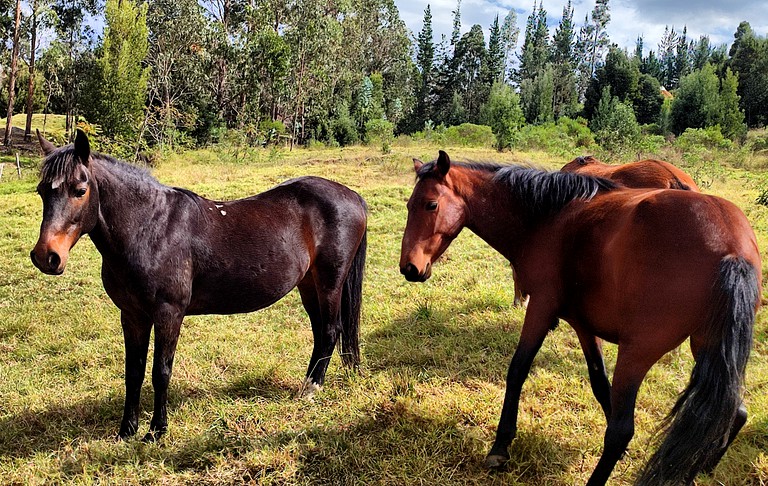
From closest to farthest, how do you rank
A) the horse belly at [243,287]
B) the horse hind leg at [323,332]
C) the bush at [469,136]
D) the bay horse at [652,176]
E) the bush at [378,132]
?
the horse belly at [243,287] < the horse hind leg at [323,332] < the bay horse at [652,176] < the bush at [378,132] < the bush at [469,136]

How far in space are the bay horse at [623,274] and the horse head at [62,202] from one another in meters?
1.76

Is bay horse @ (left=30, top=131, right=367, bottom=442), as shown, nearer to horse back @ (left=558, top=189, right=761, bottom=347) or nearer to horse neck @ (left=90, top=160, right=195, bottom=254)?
horse neck @ (left=90, top=160, right=195, bottom=254)

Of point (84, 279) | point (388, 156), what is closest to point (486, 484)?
point (84, 279)

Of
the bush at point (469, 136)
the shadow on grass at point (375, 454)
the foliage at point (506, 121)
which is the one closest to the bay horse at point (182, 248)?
the shadow on grass at point (375, 454)

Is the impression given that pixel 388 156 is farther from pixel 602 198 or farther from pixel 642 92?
pixel 642 92

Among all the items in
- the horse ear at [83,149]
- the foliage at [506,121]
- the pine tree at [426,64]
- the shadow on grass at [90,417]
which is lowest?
the shadow on grass at [90,417]

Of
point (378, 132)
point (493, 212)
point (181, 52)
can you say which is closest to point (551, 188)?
point (493, 212)

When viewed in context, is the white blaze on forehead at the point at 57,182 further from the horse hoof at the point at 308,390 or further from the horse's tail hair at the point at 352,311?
the horse's tail hair at the point at 352,311

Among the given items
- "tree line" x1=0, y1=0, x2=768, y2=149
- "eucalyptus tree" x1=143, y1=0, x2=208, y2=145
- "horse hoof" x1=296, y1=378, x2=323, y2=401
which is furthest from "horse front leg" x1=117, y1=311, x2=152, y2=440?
"eucalyptus tree" x1=143, y1=0, x2=208, y2=145

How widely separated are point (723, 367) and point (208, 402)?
3.01 metres

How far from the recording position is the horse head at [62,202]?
8.00 feet

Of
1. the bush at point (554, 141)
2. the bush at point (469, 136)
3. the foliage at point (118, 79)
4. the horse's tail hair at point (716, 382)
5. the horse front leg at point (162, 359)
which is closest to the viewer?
the horse's tail hair at point (716, 382)

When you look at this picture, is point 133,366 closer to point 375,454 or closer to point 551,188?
point 375,454

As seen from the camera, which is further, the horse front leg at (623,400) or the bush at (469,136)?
the bush at (469,136)
